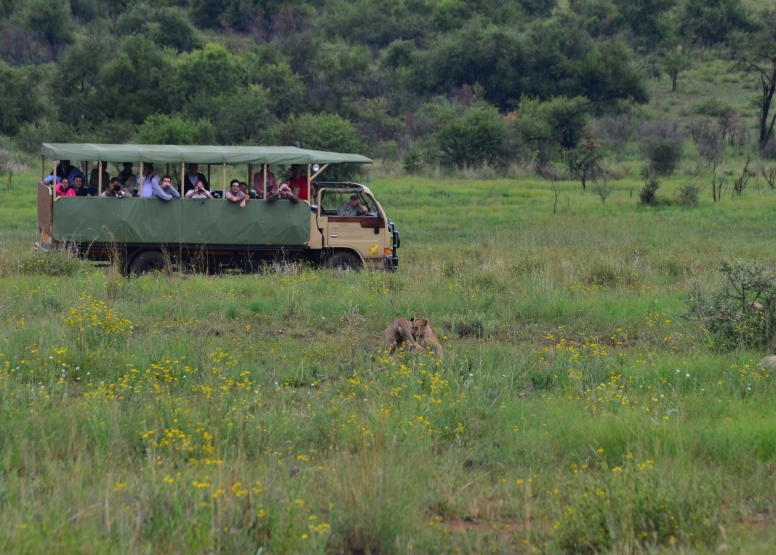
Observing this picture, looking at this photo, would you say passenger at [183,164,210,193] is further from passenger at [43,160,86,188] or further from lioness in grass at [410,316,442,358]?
lioness in grass at [410,316,442,358]

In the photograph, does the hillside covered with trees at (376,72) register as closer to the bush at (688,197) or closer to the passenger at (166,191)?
the bush at (688,197)

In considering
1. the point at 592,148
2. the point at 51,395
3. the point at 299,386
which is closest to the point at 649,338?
the point at 299,386

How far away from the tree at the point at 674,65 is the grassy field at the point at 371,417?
36424 mm

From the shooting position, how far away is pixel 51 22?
50344mm

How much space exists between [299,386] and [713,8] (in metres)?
51.1

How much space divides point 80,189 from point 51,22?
4125 cm

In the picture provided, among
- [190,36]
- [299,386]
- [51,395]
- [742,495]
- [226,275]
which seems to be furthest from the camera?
[190,36]

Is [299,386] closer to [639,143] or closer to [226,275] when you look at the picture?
[226,275]

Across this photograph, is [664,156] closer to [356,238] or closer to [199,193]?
[356,238]

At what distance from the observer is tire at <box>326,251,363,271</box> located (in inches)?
552

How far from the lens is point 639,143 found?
120 ft

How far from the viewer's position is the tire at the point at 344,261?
14.0 metres

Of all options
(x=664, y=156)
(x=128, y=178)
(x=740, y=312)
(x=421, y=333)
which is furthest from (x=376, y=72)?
(x=421, y=333)

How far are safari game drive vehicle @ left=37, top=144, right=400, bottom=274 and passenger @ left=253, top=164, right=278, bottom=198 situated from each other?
15.4 inches
